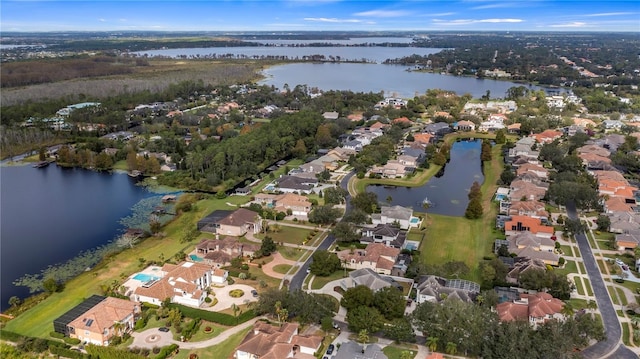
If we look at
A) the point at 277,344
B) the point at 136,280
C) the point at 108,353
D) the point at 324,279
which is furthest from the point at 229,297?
the point at 108,353

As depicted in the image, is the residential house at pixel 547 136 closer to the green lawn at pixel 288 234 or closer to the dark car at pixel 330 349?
the green lawn at pixel 288 234

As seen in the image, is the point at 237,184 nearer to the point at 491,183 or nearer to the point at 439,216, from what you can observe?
the point at 439,216

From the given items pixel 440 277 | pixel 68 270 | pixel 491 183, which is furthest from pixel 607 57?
pixel 68 270

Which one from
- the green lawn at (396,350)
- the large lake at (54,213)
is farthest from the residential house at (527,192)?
the large lake at (54,213)

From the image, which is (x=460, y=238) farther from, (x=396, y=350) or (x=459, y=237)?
(x=396, y=350)

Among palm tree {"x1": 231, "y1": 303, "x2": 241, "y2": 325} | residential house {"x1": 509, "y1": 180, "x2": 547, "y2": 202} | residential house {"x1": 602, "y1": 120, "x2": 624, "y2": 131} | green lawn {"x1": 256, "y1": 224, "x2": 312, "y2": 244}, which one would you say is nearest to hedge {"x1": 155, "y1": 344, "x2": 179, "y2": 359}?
palm tree {"x1": 231, "y1": 303, "x2": 241, "y2": 325}

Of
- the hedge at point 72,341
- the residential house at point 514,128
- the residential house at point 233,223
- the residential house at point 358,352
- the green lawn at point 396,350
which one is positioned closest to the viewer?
the residential house at point 358,352
